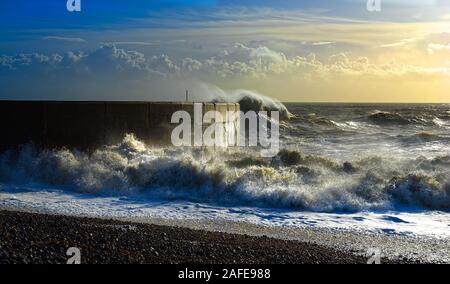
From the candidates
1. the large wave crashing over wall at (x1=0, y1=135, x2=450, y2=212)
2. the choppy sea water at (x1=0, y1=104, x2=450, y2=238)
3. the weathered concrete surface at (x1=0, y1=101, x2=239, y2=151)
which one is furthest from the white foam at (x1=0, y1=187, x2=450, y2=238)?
the weathered concrete surface at (x1=0, y1=101, x2=239, y2=151)

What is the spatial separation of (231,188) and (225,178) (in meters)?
0.50

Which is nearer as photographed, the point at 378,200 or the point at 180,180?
the point at 378,200

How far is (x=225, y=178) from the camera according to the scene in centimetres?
1273

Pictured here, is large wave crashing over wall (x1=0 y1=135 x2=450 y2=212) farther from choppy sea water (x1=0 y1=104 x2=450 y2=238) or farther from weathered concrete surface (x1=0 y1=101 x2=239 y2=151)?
weathered concrete surface (x1=0 y1=101 x2=239 y2=151)

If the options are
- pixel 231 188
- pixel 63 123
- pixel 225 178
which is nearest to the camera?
pixel 231 188

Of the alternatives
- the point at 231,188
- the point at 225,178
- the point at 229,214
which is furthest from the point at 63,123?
the point at 229,214

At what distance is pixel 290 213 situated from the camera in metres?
10.6

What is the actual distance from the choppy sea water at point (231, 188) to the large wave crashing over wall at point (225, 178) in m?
0.02

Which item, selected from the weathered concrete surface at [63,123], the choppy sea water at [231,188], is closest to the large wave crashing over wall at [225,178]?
the choppy sea water at [231,188]

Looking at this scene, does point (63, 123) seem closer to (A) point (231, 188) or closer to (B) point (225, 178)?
(B) point (225, 178)

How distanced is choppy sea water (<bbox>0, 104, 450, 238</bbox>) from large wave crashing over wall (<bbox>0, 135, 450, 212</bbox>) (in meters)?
0.02
